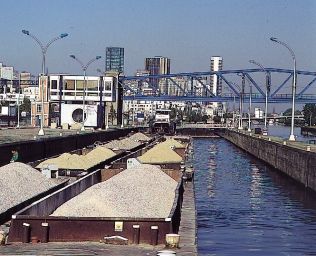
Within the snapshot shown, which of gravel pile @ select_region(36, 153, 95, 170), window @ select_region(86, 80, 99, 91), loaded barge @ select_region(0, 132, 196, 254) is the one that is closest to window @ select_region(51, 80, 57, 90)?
window @ select_region(86, 80, 99, 91)

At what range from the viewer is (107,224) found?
16172 mm

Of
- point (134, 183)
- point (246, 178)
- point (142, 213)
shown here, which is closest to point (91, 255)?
point (142, 213)

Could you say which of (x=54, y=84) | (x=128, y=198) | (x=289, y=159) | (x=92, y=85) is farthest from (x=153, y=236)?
(x=54, y=84)

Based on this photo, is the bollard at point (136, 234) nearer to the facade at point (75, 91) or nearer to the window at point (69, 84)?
the facade at point (75, 91)

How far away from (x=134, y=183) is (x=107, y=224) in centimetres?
775

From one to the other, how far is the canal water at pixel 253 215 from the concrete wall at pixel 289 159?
853 millimetres

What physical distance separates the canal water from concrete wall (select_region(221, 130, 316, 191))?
853 mm

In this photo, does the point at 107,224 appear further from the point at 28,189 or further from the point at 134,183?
the point at 28,189

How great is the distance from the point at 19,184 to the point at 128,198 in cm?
678

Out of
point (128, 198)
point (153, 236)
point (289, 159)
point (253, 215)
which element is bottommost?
A: point (253, 215)

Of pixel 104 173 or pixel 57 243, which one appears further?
pixel 104 173

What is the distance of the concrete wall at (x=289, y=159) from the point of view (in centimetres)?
5200

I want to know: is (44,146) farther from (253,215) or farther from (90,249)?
(90,249)

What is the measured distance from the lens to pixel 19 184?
25969 millimetres
